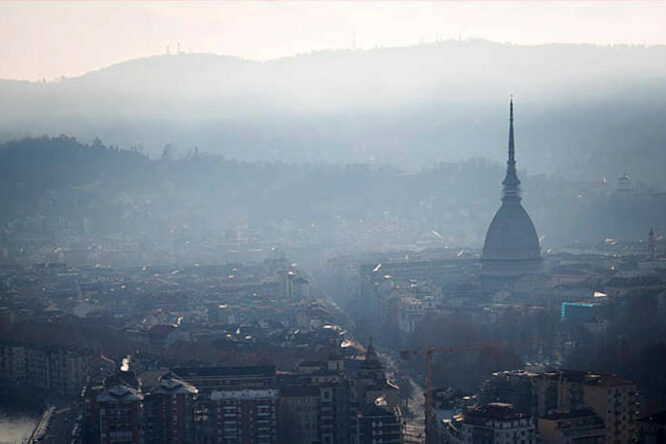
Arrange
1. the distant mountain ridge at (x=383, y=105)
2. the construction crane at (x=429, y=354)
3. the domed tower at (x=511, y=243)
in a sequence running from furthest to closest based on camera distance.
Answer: the distant mountain ridge at (x=383, y=105), the domed tower at (x=511, y=243), the construction crane at (x=429, y=354)

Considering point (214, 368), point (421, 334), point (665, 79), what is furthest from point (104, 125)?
point (214, 368)

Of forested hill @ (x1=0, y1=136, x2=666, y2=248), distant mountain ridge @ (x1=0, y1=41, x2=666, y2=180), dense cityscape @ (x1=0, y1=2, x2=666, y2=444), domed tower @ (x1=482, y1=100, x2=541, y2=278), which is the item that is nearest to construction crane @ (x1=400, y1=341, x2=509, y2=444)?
dense cityscape @ (x1=0, y1=2, x2=666, y2=444)

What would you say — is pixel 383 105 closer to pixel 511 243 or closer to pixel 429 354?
pixel 511 243

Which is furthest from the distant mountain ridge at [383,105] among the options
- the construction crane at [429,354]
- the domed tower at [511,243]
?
the construction crane at [429,354]

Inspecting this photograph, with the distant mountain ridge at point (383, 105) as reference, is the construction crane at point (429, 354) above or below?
below

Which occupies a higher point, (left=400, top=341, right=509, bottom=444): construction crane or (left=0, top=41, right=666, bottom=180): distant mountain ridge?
(left=0, top=41, right=666, bottom=180): distant mountain ridge

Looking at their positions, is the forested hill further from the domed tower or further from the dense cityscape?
the domed tower

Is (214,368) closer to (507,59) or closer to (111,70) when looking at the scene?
(507,59)

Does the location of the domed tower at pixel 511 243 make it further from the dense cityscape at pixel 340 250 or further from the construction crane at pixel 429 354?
the construction crane at pixel 429 354
